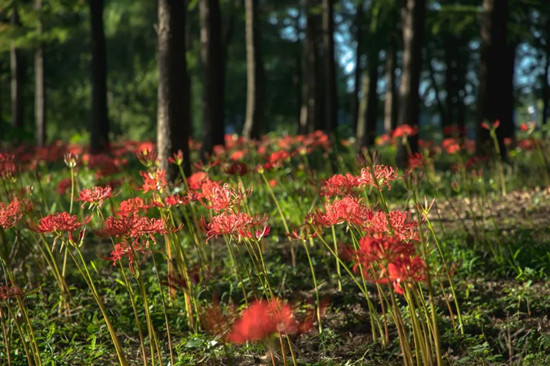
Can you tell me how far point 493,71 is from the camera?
8875 millimetres

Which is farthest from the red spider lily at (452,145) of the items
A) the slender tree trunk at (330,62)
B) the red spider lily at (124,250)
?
the slender tree trunk at (330,62)

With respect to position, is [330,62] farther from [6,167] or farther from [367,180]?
[367,180]

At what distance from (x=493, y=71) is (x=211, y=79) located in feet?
14.8

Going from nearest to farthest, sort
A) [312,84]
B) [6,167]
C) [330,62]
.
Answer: [6,167] → [330,62] → [312,84]

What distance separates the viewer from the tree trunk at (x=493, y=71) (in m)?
8.77

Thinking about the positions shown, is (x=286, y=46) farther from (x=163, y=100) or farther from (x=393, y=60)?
(x=163, y=100)

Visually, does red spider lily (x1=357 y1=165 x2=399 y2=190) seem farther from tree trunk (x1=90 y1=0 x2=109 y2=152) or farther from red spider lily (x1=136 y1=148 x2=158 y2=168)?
tree trunk (x1=90 y1=0 x2=109 y2=152)

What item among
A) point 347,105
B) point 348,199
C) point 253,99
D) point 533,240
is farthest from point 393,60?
point 348,199

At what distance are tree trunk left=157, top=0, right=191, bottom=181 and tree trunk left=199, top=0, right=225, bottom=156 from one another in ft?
13.1

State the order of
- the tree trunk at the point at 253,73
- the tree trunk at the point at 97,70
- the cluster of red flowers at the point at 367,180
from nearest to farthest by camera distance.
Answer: the cluster of red flowers at the point at 367,180, the tree trunk at the point at 97,70, the tree trunk at the point at 253,73

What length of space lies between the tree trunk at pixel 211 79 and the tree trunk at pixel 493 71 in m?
4.21

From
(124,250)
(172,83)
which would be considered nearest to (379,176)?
(124,250)

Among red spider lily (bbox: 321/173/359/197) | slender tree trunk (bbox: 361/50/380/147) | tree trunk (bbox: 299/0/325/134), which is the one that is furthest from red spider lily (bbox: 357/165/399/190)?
tree trunk (bbox: 299/0/325/134)

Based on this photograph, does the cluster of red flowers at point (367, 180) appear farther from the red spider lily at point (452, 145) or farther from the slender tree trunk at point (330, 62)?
the slender tree trunk at point (330, 62)
